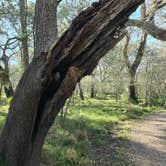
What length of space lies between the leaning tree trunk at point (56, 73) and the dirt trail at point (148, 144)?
4641 mm

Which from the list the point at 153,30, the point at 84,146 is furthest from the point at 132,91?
the point at 84,146

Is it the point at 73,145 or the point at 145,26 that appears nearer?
the point at 73,145

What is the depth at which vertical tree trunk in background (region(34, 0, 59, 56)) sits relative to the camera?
7438 mm

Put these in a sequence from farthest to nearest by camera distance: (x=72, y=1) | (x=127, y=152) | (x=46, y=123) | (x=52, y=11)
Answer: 1. (x=72, y=1)
2. (x=127, y=152)
3. (x=52, y=11)
4. (x=46, y=123)

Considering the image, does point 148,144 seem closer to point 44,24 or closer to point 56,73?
point 44,24

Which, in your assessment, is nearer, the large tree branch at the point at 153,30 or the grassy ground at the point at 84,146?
the grassy ground at the point at 84,146

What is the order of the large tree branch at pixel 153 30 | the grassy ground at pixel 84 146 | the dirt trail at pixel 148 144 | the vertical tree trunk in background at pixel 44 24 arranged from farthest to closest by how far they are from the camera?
the large tree branch at pixel 153 30 < the dirt trail at pixel 148 144 < the grassy ground at pixel 84 146 < the vertical tree trunk in background at pixel 44 24

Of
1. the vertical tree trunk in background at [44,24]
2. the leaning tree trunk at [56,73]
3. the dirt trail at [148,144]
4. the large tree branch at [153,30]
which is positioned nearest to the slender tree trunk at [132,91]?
the dirt trail at [148,144]

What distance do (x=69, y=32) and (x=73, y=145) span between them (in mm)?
5231

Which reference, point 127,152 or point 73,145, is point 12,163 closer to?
point 73,145

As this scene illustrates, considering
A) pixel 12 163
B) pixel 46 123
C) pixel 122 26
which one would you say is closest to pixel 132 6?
pixel 122 26

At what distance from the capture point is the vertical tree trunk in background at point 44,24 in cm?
744

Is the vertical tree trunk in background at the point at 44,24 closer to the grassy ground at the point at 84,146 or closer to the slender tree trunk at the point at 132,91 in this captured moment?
the grassy ground at the point at 84,146

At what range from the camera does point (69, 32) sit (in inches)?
236
